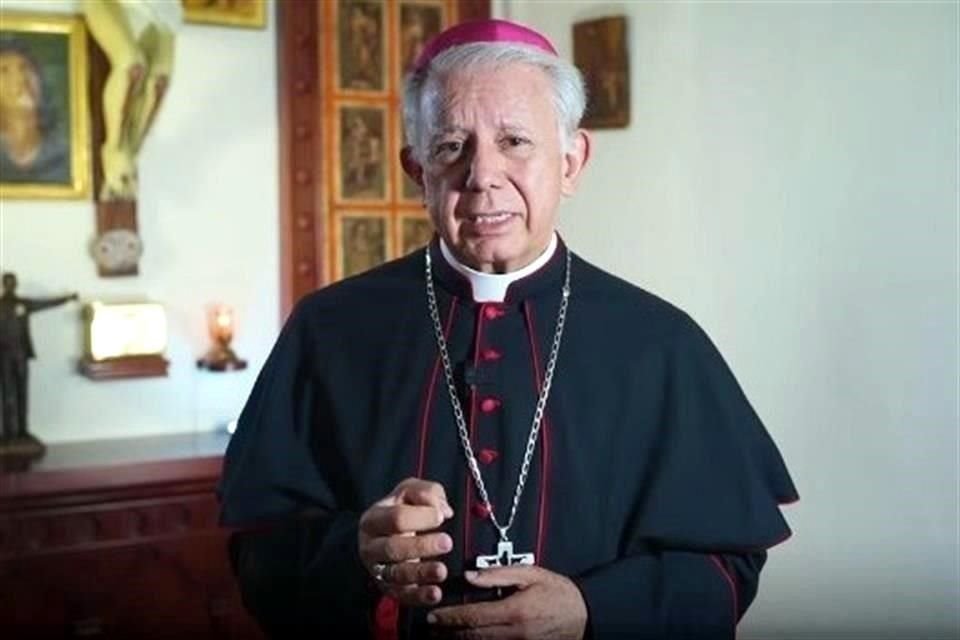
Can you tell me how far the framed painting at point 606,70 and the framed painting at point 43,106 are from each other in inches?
42.7

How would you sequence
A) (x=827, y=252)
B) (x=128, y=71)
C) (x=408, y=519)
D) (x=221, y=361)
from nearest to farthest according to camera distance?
(x=408, y=519) → (x=827, y=252) → (x=128, y=71) → (x=221, y=361)

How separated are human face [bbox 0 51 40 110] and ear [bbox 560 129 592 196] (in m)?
1.68

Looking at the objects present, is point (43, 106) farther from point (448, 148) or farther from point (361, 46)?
point (448, 148)

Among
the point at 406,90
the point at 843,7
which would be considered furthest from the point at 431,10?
the point at 406,90

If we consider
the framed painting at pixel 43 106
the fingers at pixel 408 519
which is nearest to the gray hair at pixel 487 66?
the fingers at pixel 408 519

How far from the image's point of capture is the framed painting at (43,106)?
2289 mm

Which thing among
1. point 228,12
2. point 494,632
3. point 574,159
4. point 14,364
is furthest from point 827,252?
point 14,364

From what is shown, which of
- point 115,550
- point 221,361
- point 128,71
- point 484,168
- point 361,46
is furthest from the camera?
point 361,46

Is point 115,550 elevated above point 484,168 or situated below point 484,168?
below

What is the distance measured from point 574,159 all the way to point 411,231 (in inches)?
65.6

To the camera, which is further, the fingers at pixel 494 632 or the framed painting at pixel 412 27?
the framed painting at pixel 412 27

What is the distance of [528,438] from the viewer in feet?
3.31

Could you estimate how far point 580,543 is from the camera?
38.7 inches

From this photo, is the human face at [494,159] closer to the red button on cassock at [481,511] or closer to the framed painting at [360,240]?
the red button on cassock at [481,511]
